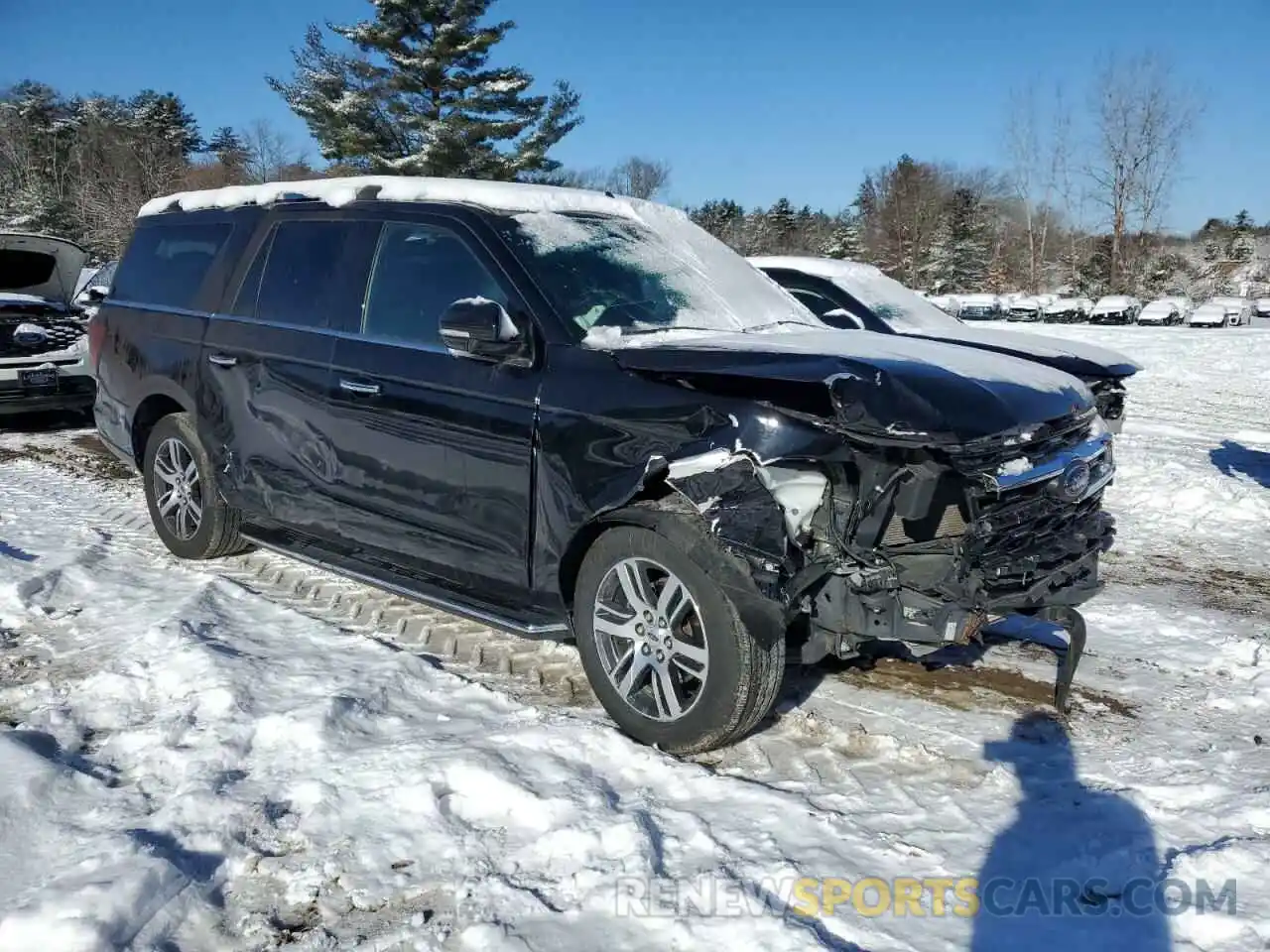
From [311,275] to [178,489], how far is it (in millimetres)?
1608

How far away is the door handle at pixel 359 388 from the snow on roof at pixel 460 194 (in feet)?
2.74

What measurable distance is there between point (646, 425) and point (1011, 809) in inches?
66.1

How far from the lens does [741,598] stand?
Answer: 300cm

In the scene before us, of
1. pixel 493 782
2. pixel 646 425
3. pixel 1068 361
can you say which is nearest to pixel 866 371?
pixel 646 425

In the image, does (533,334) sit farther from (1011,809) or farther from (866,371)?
(1011,809)

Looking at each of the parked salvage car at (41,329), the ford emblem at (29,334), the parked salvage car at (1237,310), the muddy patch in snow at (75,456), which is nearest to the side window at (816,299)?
the muddy patch in snow at (75,456)

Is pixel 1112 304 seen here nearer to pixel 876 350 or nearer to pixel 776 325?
pixel 776 325

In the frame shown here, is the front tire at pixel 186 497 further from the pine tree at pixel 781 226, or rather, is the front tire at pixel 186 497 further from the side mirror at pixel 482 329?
the pine tree at pixel 781 226

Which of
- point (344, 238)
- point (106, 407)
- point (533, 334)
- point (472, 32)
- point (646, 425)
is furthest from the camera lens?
point (472, 32)

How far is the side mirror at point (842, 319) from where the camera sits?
6910 mm

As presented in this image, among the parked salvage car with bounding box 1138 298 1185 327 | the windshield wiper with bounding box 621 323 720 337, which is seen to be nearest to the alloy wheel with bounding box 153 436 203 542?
the windshield wiper with bounding box 621 323 720 337

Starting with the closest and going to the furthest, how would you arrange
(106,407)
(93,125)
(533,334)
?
1. (533,334)
2. (106,407)
3. (93,125)

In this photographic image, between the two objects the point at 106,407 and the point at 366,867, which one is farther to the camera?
the point at 106,407

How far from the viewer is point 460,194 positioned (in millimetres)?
4086
